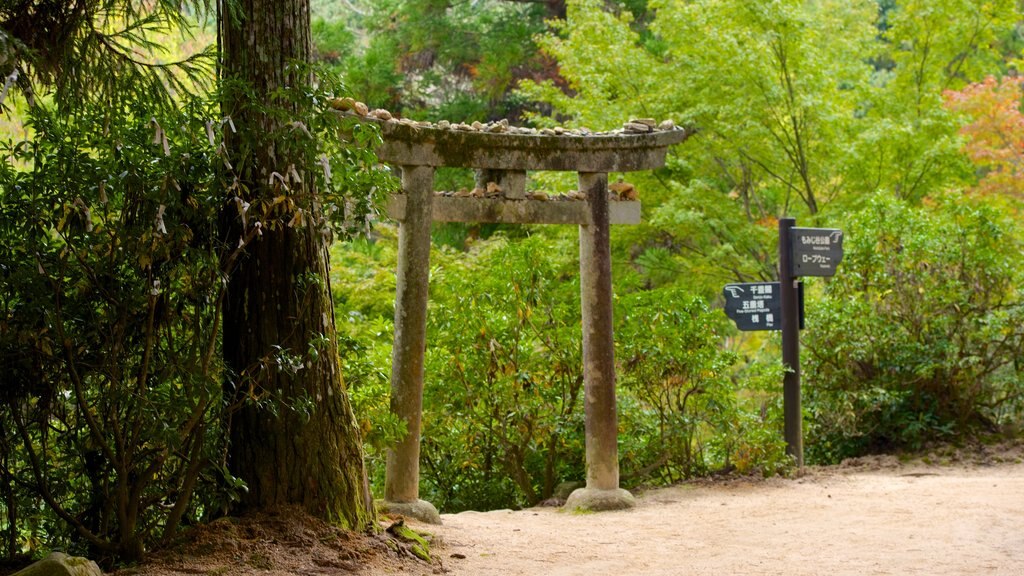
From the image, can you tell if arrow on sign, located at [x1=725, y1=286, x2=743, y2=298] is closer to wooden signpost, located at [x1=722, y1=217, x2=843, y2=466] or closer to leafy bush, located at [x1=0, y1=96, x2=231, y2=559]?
wooden signpost, located at [x1=722, y1=217, x2=843, y2=466]

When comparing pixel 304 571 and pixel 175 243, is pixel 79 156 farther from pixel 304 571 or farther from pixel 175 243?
pixel 304 571

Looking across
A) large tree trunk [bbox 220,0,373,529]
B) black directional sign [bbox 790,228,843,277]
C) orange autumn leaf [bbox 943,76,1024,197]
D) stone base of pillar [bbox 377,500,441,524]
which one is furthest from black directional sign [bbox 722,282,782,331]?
orange autumn leaf [bbox 943,76,1024,197]

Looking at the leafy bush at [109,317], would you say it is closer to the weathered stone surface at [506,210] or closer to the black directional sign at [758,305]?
the weathered stone surface at [506,210]

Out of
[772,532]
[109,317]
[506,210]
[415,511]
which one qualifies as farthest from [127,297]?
[772,532]

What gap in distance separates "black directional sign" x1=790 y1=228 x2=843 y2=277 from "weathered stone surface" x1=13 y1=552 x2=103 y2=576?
6968mm

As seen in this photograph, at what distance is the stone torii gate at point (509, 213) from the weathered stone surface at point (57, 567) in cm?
307

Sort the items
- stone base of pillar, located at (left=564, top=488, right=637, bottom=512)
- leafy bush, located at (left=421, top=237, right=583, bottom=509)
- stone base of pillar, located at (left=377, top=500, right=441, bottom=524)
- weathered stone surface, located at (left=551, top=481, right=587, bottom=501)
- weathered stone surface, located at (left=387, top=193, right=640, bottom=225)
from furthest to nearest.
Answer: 1. weathered stone surface, located at (left=551, top=481, right=587, bottom=501)
2. leafy bush, located at (left=421, top=237, right=583, bottom=509)
3. stone base of pillar, located at (left=564, top=488, right=637, bottom=512)
4. weathered stone surface, located at (left=387, top=193, right=640, bottom=225)
5. stone base of pillar, located at (left=377, top=500, right=441, bottom=524)

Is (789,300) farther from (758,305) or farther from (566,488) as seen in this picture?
(566,488)

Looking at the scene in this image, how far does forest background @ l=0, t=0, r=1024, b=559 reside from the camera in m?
4.40

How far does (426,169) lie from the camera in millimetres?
7262

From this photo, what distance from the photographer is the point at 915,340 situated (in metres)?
10.8

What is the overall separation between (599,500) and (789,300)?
277 cm

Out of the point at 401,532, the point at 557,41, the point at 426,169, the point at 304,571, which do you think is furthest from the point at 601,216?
the point at 557,41

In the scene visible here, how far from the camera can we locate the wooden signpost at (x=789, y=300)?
942cm
